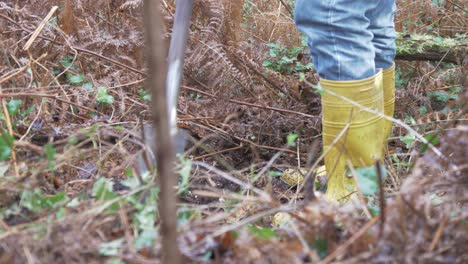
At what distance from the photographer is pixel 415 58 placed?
2904mm

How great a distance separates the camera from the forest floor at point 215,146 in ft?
2.86

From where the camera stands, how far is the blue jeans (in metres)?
1.74

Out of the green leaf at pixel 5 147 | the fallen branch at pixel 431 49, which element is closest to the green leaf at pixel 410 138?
the green leaf at pixel 5 147

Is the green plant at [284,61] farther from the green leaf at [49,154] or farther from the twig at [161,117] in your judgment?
the twig at [161,117]

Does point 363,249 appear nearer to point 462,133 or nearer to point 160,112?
point 462,133

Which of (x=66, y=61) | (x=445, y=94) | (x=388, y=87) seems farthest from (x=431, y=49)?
(x=66, y=61)

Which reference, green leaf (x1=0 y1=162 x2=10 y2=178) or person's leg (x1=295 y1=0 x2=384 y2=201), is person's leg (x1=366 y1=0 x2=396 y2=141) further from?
green leaf (x1=0 y1=162 x2=10 y2=178)

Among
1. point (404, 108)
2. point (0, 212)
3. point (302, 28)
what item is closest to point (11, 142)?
point (0, 212)

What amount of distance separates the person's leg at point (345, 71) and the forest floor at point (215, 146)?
0.48 ft

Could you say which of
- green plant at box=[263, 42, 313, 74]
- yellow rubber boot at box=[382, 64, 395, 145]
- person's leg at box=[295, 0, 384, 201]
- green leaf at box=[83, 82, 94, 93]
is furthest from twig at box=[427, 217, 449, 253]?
green plant at box=[263, 42, 313, 74]

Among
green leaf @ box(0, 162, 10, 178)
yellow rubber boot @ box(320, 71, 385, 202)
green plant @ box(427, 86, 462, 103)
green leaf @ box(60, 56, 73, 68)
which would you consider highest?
green leaf @ box(60, 56, 73, 68)

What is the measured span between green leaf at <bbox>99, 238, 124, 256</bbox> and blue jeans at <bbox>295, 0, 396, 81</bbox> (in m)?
1.17

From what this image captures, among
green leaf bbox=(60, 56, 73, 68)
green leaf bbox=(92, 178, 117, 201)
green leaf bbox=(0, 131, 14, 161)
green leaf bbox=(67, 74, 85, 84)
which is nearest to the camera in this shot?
green leaf bbox=(92, 178, 117, 201)

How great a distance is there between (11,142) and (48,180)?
0.77 ft
